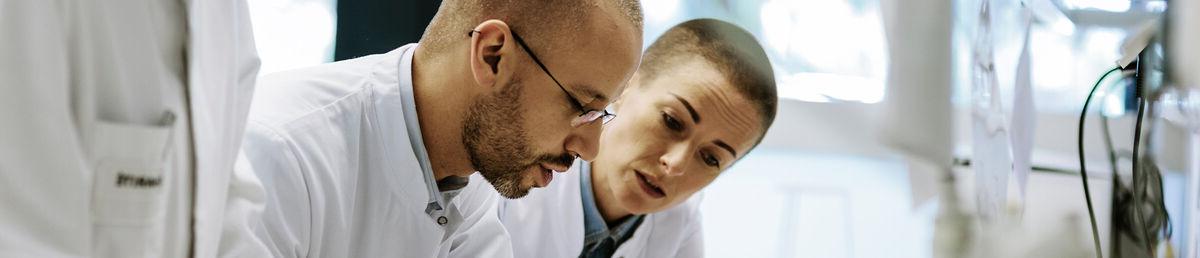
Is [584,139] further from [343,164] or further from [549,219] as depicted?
[549,219]

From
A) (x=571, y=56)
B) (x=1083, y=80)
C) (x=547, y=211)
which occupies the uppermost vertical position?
(x=571, y=56)

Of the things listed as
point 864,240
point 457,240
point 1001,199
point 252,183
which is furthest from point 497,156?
point 864,240

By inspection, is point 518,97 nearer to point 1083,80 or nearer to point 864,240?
point 1083,80

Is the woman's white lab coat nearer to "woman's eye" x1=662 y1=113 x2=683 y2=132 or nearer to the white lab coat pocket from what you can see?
"woman's eye" x1=662 y1=113 x2=683 y2=132

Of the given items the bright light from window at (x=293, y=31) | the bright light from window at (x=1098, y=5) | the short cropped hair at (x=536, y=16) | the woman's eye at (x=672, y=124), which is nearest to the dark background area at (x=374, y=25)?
the bright light from window at (x=293, y=31)

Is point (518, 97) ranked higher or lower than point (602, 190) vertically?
higher

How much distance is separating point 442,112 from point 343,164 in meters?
0.12

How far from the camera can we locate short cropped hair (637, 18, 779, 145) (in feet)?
5.60

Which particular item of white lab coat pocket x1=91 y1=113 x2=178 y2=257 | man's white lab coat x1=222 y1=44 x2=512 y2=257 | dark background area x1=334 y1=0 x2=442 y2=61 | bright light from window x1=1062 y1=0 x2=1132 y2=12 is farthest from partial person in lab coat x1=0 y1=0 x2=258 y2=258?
dark background area x1=334 y1=0 x2=442 y2=61

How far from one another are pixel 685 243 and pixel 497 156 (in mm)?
687

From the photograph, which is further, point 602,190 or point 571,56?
point 602,190

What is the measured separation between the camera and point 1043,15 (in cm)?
143

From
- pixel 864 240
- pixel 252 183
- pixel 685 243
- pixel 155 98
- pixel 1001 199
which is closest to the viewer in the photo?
pixel 155 98

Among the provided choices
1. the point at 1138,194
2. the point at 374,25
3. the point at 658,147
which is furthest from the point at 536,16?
the point at 374,25
